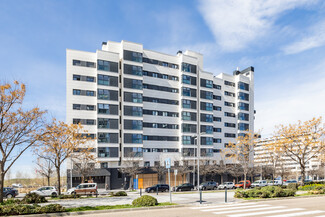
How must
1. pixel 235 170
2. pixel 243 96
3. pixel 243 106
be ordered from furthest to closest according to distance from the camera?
pixel 243 96, pixel 243 106, pixel 235 170

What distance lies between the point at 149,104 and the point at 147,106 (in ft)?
2.13

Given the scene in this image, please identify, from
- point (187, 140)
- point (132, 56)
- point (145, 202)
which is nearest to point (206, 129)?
point (187, 140)

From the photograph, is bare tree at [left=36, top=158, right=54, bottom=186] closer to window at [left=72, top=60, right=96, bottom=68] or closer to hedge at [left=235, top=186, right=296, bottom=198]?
window at [left=72, top=60, right=96, bottom=68]

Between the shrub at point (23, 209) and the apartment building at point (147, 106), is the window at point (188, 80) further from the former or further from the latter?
the shrub at point (23, 209)

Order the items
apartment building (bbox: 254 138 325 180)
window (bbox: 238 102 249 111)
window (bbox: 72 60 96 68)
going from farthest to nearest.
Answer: window (bbox: 238 102 249 111) < apartment building (bbox: 254 138 325 180) < window (bbox: 72 60 96 68)

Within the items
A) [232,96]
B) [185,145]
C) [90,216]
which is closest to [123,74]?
[185,145]

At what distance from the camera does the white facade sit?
162ft

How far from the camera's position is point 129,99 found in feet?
171

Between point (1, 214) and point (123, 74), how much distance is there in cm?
3981

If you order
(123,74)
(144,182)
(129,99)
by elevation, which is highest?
(123,74)

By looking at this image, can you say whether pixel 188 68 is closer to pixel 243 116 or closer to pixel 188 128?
pixel 188 128

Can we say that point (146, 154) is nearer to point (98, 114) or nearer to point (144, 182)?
point (144, 182)

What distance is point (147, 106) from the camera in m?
55.2

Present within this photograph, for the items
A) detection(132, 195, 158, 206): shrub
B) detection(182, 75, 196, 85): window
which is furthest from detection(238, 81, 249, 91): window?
detection(132, 195, 158, 206): shrub
